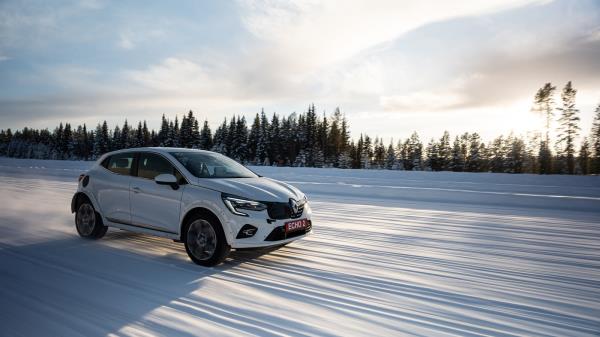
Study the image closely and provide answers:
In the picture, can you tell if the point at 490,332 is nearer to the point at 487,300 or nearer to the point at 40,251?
the point at 487,300

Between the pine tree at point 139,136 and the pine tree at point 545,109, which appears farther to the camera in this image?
the pine tree at point 139,136

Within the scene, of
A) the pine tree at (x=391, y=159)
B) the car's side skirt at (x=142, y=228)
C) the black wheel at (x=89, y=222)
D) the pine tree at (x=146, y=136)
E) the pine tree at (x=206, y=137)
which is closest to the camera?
the car's side skirt at (x=142, y=228)

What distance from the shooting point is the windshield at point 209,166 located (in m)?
5.71

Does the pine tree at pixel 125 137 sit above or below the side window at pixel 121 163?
above

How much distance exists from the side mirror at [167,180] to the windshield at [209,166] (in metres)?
0.30

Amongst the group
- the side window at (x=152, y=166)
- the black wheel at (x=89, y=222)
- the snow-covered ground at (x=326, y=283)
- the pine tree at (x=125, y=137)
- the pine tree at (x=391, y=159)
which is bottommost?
the snow-covered ground at (x=326, y=283)

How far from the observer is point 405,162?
10262 cm

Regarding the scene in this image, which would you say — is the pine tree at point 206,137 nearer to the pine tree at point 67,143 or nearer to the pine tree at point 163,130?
the pine tree at point 163,130

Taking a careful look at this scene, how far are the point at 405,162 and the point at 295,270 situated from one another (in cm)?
10198

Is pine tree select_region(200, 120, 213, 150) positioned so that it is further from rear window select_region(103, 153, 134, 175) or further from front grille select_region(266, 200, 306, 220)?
front grille select_region(266, 200, 306, 220)

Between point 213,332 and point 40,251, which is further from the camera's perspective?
point 40,251

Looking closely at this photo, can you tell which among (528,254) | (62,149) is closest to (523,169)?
(528,254)

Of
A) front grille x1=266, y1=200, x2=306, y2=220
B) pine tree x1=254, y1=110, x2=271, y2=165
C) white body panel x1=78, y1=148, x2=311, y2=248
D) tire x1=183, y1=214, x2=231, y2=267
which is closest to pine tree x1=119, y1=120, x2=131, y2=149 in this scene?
pine tree x1=254, y1=110, x2=271, y2=165

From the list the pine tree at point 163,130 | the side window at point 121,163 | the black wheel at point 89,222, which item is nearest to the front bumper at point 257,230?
the side window at point 121,163
